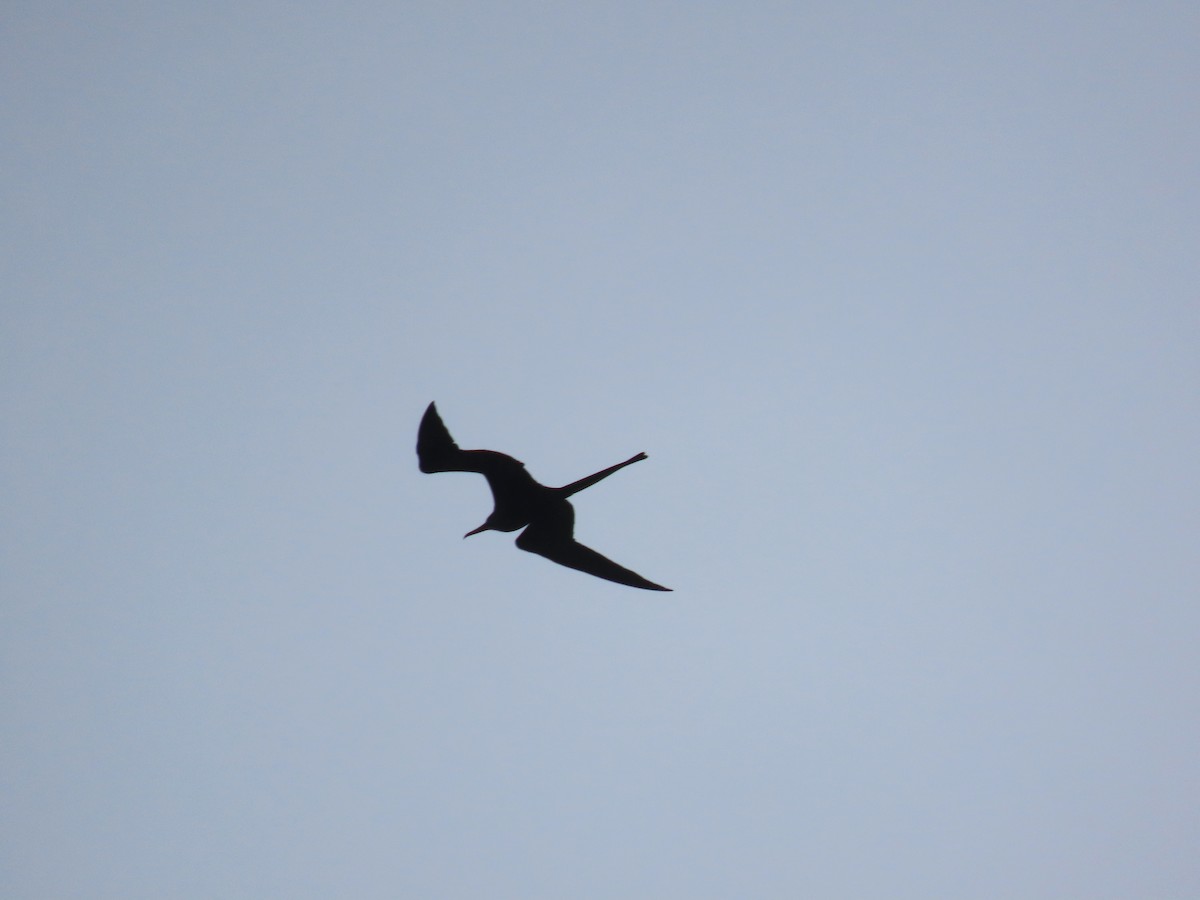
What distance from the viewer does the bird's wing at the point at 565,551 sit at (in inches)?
271

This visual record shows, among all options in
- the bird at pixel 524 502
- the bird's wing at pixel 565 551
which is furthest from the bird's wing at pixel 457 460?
the bird's wing at pixel 565 551

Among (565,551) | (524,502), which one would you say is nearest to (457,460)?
(524,502)

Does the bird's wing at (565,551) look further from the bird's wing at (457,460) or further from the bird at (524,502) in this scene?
the bird's wing at (457,460)

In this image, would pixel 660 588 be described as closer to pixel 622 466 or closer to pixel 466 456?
pixel 622 466

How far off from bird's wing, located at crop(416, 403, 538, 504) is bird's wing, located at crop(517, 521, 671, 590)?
497 millimetres

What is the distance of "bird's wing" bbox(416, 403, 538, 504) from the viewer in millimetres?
6379

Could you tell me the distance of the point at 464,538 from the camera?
22.6 ft

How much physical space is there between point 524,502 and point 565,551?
1.93ft

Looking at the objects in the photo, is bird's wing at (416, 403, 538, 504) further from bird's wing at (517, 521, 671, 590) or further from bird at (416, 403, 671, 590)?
bird's wing at (517, 521, 671, 590)

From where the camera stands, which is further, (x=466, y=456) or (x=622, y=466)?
(x=466, y=456)

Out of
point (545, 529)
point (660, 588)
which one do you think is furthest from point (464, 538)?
point (660, 588)

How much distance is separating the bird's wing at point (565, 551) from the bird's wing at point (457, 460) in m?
0.50

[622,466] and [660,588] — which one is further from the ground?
[622,466]

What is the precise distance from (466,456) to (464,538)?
2.64ft
